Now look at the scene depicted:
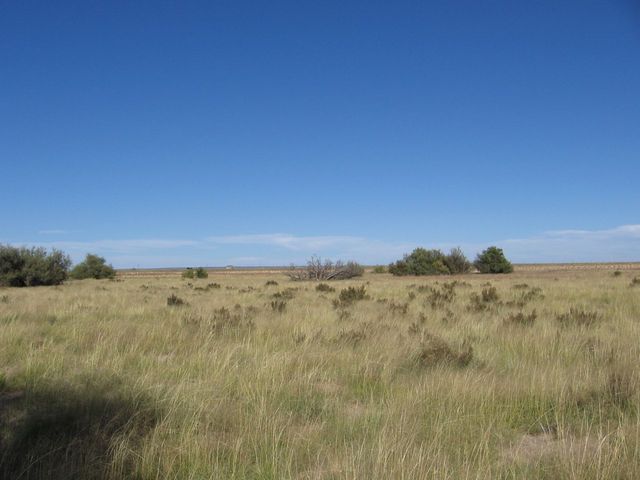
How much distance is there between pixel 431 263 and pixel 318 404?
41072 millimetres

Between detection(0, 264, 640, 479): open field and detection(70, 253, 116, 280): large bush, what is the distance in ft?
138

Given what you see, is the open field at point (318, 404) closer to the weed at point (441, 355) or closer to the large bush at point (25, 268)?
the weed at point (441, 355)

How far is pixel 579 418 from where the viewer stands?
3.88 metres

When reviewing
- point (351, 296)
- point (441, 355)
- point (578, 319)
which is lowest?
point (441, 355)

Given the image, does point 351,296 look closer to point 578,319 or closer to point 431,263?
point 578,319

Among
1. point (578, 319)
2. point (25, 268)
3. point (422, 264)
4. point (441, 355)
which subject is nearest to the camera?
point (441, 355)

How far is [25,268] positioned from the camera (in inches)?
1220

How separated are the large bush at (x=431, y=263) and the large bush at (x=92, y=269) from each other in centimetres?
2782

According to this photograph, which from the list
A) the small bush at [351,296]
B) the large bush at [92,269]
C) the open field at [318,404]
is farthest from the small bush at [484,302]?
the large bush at [92,269]

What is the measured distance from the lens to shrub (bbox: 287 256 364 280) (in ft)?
122

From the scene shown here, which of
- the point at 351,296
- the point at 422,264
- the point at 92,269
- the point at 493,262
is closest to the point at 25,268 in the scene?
the point at 92,269

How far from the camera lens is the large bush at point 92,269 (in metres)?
46.0

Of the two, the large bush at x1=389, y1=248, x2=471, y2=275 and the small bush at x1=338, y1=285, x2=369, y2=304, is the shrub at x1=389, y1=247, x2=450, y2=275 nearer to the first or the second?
Answer: the large bush at x1=389, y1=248, x2=471, y2=275

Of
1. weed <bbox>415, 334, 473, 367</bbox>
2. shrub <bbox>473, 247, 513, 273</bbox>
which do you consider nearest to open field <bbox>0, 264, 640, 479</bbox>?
weed <bbox>415, 334, 473, 367</bbox>
